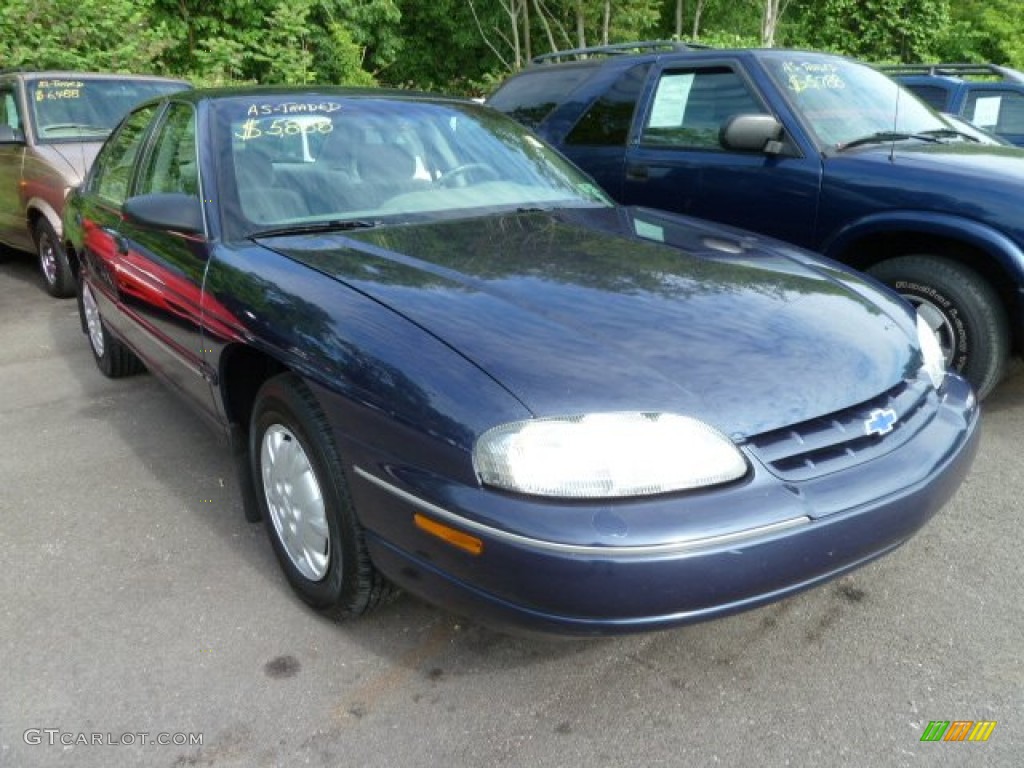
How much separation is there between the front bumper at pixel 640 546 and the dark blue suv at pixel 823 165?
2.15m

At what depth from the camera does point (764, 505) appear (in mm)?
1815

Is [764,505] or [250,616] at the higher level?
[764,505]

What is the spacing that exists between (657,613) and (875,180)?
293 centimetres

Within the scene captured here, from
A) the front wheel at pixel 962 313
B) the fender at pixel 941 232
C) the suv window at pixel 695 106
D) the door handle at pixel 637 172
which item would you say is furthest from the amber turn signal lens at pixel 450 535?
the door handle at pixel 637 172

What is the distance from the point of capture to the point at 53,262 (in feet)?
22.0

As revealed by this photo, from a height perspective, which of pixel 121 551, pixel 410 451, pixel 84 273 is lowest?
pixel 121 551

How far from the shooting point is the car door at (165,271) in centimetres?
290

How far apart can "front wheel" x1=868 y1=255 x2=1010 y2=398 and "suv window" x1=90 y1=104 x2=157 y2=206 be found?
3.63 meters

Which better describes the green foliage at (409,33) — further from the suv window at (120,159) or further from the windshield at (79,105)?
the suv window at (120,159)

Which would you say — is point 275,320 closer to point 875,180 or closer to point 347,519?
point 347,519

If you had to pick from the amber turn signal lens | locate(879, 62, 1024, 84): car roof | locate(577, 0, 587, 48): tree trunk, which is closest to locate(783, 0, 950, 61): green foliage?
locate(577, 0, 587, 48): tree trunk

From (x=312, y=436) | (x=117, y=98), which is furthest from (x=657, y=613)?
(x=117, y=98)

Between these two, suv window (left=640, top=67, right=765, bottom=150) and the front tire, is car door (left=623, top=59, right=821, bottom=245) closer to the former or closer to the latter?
suv window (left=640, top=67, right=765, bottom=150)

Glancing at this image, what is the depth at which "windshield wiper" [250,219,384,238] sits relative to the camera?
2762mm
